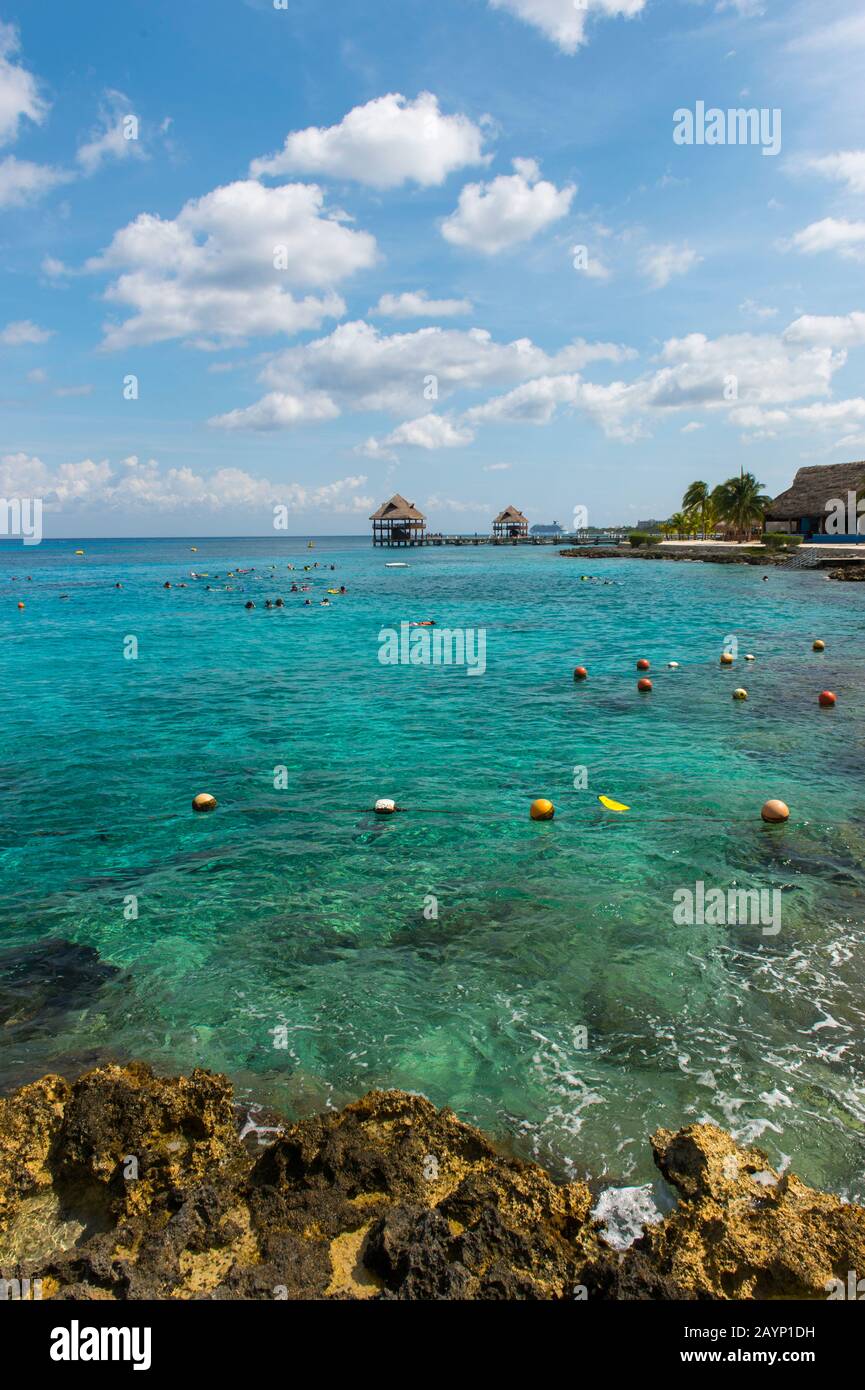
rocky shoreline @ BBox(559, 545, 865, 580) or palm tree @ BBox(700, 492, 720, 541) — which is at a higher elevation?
palm tree @ BBox(700, 492, 720, 541)

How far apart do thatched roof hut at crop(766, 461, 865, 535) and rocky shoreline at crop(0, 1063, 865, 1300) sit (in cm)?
8129

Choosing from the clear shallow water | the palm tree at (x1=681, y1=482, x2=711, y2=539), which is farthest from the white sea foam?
the palm tree at (x1=681, y1=482, x2=711, y2=539)

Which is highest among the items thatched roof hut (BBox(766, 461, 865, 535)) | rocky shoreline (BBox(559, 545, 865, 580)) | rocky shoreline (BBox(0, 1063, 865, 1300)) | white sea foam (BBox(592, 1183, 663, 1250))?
thatched roof hut (BBox(766, 461, 865, 535))

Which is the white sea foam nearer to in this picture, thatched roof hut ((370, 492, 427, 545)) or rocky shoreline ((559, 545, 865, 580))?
rocky shoreline ((559, 545, 865, 580))

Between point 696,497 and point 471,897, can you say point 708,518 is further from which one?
point 471,897

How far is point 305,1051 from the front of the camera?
7355 millimetres

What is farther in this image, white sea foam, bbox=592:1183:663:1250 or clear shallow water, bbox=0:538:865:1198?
clear shallow water, bbox=0:538:865:1198

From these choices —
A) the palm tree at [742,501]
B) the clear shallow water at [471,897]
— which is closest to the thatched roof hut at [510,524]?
the palm tree at [742,501]

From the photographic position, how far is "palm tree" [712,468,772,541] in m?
86.2

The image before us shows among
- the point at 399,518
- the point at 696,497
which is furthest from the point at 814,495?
the point at 399,518

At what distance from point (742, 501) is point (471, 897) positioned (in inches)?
3522

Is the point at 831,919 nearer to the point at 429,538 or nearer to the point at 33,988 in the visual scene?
the point at 33,988

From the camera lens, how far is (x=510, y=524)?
519ft
